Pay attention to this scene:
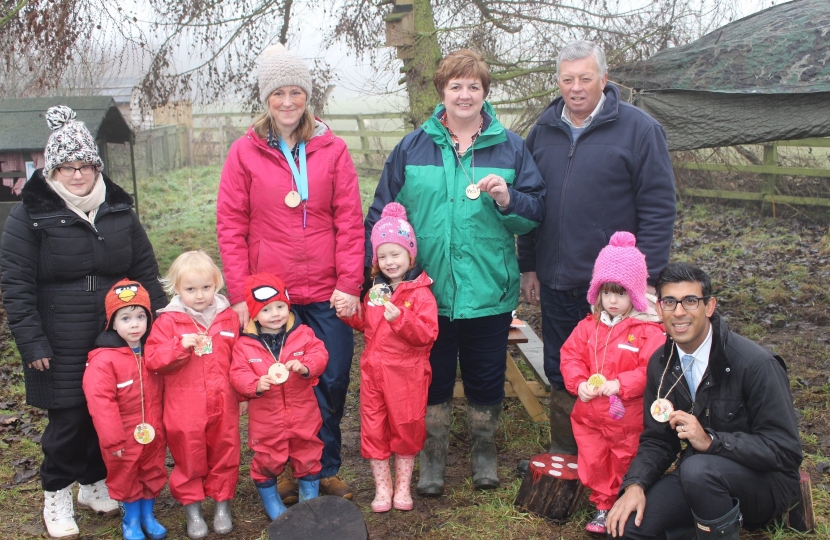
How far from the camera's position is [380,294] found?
3.79 meters

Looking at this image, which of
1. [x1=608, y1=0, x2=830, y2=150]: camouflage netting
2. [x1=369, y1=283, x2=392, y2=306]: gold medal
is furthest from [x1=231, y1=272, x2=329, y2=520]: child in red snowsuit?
Answer: [x1=608, y1=0, x2=830, y2=150]: camouflage netting

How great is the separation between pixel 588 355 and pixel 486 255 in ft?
2.35

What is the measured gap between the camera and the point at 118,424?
3.55 metres

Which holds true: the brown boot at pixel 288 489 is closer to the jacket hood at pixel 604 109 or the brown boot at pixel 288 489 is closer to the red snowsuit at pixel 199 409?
the red snowsuit at pixel 199 409

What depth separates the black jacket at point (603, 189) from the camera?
382cm

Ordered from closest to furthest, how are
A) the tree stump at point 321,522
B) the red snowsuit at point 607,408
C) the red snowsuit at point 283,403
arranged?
the tree stump at point 321,522 → the red snowsuit at point 607,408 → the red snowsuit at point 283,403

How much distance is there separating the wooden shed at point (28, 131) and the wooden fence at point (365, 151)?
1.73 meters

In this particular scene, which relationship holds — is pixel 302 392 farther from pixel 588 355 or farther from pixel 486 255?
Result: pixel 588 355

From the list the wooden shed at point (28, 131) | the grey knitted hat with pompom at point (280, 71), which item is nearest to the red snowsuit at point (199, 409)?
the grey knitted hat with pompom at point (280, 71)

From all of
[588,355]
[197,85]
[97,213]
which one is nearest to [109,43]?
[197,85]

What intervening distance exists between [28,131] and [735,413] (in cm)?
787

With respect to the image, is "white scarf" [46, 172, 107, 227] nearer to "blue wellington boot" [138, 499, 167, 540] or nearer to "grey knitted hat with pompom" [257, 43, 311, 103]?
"grey knitted hat with pompom" [257, 43, 311, 103]

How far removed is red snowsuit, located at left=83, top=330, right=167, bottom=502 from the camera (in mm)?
3539

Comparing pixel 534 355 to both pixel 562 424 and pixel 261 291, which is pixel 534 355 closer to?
pixel 562 424
